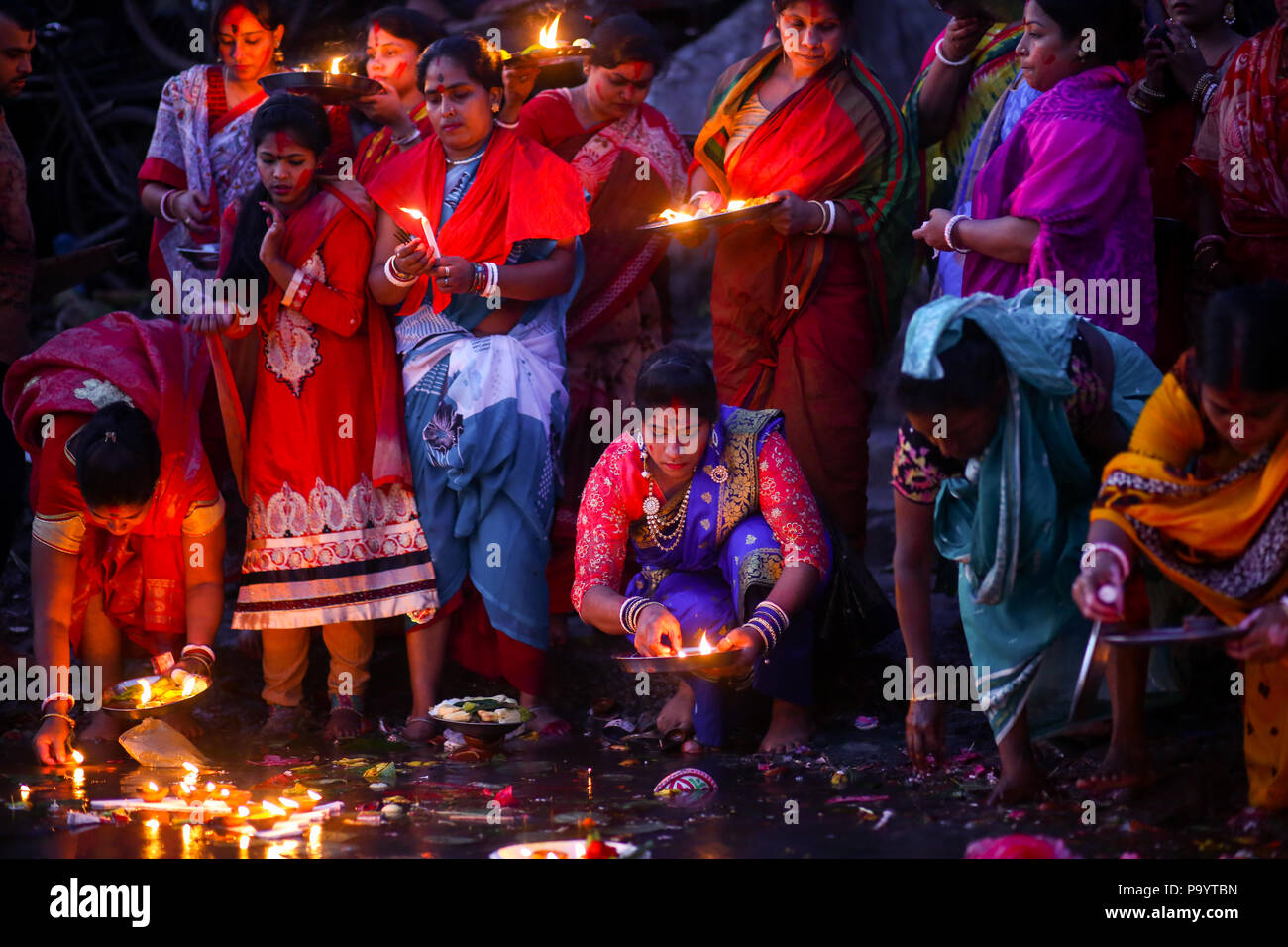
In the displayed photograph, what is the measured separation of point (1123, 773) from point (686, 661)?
1179 millimetres

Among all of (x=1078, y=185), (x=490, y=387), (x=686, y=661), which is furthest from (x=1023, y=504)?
(x=490, y=387)

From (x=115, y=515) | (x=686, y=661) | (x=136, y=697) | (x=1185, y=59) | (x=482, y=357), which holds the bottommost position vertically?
(x=136, y=697)

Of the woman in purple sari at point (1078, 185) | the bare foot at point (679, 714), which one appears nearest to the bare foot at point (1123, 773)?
the woman in purple sari at point (1078, 185)

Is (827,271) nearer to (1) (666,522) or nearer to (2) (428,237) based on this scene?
(1) (666,522)

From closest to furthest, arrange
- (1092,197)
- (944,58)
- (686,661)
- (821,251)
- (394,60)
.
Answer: (686,661), (1092,197), (821,251), (944,58), (394,60)

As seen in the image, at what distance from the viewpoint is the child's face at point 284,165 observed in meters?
4.86

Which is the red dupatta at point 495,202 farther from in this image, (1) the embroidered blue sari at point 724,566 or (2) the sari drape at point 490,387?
(1) the embroidered blue sari at point 724,566

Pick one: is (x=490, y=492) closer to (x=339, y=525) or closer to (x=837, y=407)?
(x=339, y=525)

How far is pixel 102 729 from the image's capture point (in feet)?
15.7

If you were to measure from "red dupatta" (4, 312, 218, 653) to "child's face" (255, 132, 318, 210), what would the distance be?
0.73 m

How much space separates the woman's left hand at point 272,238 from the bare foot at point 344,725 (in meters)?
1.57

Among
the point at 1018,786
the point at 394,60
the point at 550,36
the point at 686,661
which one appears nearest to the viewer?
the point at 1018,786
